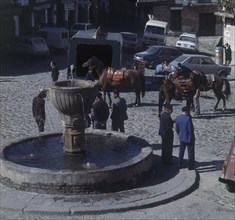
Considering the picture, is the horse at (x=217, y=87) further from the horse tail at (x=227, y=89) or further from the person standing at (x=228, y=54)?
the person standing at (x=228, y=54)

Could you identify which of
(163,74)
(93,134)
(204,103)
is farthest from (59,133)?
(163,74)

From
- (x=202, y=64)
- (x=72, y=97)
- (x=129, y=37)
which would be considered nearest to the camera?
(x=72, y=97)

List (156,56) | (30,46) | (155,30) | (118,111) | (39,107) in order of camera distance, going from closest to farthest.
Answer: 1. (118,111)
2. (39,107)
3. (156,56)
4. (30,46)
5. (155,30)

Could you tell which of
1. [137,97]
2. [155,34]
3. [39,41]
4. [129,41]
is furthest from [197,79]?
[155,34]

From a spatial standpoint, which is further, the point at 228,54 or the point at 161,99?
the point at 228,54

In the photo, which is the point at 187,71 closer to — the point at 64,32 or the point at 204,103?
the point at 204,103

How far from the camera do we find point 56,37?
142 feet

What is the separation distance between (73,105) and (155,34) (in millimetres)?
31487

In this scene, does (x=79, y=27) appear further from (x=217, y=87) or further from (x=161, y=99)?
(x=161, y=99)

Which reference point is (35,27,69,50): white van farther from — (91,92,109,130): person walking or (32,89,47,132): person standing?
(91,92,109,130): person walking

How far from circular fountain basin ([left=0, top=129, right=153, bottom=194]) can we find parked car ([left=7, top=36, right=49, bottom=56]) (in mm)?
23030

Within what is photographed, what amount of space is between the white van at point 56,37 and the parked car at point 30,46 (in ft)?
7.67

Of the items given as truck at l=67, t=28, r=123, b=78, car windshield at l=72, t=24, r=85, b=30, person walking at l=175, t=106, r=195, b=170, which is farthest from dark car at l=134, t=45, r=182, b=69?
person walking at l=175, t=106, r=195, b=170

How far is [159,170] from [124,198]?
2.15 meters
